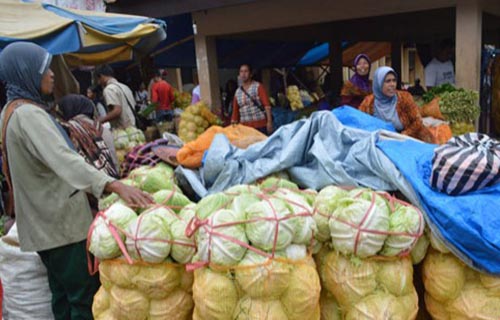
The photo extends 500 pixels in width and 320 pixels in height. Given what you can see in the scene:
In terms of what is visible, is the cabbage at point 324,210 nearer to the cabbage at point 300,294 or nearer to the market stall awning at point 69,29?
the cabbage at point 300,294

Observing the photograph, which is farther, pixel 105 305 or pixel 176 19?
pixel 176 19

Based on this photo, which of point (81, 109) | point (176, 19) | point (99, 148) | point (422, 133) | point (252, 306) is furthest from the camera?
point (176, 19)

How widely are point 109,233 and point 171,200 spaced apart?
461 millimetres

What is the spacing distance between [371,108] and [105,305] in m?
3.13

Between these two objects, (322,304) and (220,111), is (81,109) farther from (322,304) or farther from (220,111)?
(220,111)

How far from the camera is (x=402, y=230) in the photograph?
2.05 m

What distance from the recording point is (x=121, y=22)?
221 inches

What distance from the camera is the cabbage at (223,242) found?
6.24ft

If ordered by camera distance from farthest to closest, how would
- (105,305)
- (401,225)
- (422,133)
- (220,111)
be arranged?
(220,111), (422,133), (105,305), (401,225)

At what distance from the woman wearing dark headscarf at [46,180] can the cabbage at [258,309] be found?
0.76 metres

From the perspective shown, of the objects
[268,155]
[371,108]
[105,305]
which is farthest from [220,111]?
[105,305]

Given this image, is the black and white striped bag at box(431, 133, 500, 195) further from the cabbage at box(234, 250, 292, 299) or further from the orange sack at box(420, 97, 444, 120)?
the orange sack at box(420, 97, 444, 120)

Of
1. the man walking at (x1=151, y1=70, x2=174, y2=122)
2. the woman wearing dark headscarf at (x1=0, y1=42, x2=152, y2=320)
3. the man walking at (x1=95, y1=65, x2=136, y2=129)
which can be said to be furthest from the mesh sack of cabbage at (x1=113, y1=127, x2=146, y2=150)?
the man walking at (x1=151, y1=70, x2=174, y2=122)

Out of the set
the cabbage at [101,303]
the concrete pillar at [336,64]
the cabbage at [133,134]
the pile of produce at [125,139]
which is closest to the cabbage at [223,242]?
the cabbage at [101,303]
